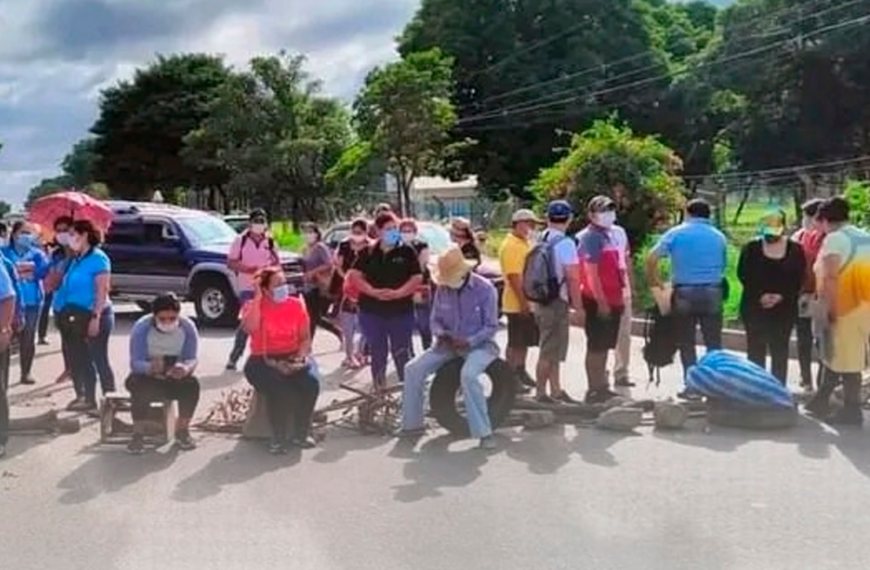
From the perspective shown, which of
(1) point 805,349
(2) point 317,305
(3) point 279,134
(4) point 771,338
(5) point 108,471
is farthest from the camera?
(3) point 279,134

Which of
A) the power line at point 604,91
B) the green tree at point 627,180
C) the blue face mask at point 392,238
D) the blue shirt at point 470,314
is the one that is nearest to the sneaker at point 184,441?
the blue shirt at point 470,314

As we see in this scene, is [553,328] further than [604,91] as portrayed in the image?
No

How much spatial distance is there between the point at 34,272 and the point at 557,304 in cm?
647

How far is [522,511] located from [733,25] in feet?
156

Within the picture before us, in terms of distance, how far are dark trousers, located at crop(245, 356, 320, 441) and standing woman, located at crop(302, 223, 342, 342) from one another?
16.3ft

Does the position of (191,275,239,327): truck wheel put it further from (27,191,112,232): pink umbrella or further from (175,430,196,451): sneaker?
(175,430,196,451): sneaker

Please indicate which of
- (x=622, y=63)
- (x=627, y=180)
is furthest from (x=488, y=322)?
(x=622, y=63)

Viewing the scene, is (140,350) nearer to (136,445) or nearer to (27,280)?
(136,445)

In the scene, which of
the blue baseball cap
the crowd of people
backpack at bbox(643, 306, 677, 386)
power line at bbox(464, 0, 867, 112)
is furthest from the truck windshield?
power line at bbox(464, 0, 867, 112)

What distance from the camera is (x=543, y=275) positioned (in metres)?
10.1

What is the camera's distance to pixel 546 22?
50.8m

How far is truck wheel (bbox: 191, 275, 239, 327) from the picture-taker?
19375 millimetres

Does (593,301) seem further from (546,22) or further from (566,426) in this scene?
(546,22)

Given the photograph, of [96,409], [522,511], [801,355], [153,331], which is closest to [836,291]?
[801,355]
